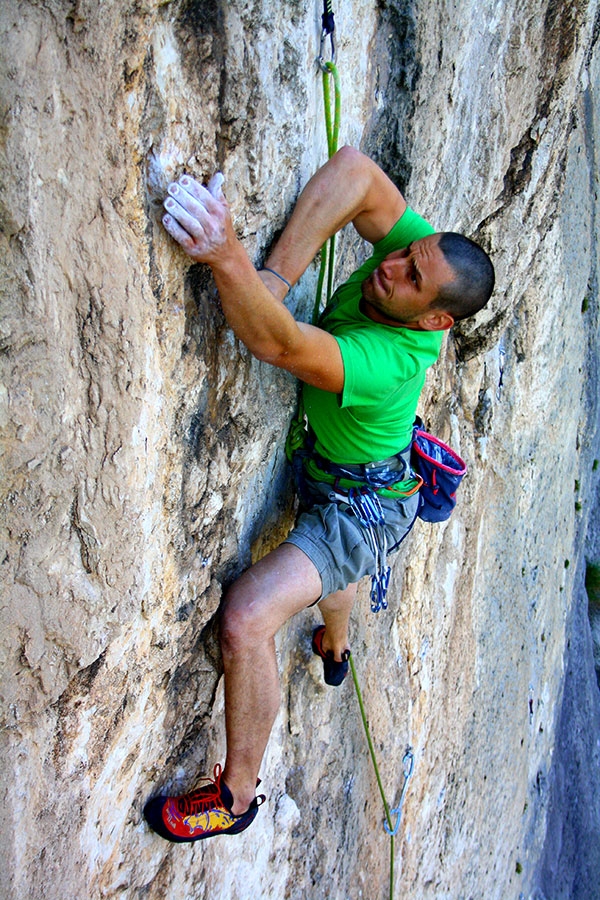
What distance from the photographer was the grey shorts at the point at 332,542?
2.67 metres

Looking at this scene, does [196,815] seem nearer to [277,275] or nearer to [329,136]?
[277,275]

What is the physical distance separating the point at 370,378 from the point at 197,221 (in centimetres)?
76

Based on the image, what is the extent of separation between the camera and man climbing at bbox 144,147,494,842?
242 centimetres

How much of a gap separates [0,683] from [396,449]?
1596mm

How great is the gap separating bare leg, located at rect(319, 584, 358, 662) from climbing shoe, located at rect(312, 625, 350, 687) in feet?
0.07

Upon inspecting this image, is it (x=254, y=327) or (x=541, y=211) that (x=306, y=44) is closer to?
(x=254, y=327)

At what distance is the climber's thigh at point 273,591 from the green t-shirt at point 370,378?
45 centimetres

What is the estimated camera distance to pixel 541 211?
4457mm

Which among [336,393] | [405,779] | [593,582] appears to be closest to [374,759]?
[405,779]

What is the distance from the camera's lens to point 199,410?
2.36 m

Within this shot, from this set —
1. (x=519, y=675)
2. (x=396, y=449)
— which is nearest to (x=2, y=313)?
(x=396, y=449)

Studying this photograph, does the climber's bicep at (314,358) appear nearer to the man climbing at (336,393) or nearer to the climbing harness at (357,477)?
the man climbing at (336,393)

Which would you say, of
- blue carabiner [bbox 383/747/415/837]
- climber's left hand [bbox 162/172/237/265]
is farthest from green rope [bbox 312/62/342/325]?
blue carabiner [bbox 383/747/415/837]

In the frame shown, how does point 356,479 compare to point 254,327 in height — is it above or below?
below
